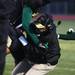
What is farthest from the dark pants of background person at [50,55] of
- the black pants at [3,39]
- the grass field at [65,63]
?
the grass field at [65,63]

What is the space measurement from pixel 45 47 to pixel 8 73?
3621 mm

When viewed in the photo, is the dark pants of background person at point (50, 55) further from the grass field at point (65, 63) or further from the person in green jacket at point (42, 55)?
the grass field at point (65, 63)

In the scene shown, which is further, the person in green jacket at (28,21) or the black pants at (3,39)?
the person in green jacket at (28,21)

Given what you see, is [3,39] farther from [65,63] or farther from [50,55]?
[65,63]

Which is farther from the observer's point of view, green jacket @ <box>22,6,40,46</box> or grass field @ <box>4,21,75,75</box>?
grass field @ <box>4,21,75,75</box>

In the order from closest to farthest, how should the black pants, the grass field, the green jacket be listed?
the black pants, the green jacket, the grass field

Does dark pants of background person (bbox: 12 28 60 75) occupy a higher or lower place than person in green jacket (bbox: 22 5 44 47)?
lower


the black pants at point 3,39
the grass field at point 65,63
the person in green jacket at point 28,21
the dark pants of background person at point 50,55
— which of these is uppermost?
the black pants at point 3,39

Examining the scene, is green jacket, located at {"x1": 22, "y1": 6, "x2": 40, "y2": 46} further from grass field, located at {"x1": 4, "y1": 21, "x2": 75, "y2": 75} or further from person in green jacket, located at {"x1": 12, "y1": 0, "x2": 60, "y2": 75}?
grass field, located at {"x1": 4, "y1": 21, "x2": 75, "y2": 75}

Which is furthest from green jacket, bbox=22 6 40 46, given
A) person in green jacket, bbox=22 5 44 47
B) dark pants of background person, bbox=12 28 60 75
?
dark pants of background person, bbox=12 28 60 75

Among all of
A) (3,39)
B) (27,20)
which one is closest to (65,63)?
(27,20)

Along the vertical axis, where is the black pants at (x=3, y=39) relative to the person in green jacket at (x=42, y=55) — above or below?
above

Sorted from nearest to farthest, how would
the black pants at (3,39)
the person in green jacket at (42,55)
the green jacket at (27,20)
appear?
the black pants at (3,39)
the green jacket at (27,20)
the person in green jacket at (42,55)

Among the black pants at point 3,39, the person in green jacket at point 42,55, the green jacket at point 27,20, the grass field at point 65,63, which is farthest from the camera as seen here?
the grass field at point 65,63
